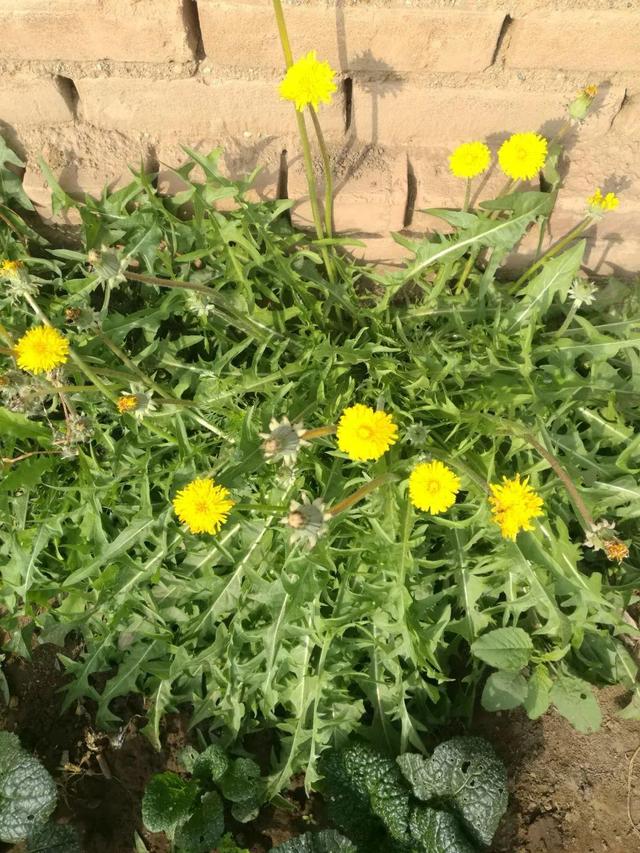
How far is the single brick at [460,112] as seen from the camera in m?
1.87

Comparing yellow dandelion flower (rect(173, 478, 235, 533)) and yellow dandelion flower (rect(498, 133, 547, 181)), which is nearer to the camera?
yellow dandelion flower (rect(173, 478, 235, 533))

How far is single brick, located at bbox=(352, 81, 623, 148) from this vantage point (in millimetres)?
1873

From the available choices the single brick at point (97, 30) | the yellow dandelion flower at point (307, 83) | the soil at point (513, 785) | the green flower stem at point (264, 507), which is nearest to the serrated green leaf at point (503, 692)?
the soil at point (513, 785)

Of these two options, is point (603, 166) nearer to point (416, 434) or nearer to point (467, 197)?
point (467, 197)

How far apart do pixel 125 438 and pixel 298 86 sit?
1.10m

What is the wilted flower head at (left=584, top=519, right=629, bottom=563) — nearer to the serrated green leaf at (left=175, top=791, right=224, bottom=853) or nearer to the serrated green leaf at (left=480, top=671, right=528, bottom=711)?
the serrated green leaf at (left=480, top=671, right=528, bottom=711)

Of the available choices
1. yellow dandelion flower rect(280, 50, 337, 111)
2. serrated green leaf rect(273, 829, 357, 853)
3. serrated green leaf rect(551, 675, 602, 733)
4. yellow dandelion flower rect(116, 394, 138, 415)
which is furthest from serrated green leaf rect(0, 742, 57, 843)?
yellow dandelion flower rect(280, 50, 337, 111)

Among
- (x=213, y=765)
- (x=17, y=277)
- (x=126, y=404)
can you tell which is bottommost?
(x=213, y=765)

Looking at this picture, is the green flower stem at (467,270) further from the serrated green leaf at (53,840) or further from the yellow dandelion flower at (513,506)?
the serrated green leaf at (53,840)

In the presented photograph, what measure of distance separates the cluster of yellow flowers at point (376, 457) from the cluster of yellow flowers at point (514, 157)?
73 cm

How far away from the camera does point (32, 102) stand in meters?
1.98

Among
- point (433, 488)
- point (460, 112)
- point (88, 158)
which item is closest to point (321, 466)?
point (433, 488)

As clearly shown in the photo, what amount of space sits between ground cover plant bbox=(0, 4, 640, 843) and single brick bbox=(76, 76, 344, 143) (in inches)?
5.6

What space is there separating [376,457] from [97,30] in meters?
1.42
